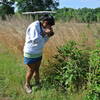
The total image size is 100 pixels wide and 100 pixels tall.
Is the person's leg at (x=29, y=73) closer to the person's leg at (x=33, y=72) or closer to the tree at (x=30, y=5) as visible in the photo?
the person's leg at (x=33, y=72)

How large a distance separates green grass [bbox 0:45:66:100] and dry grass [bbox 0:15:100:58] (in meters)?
0.68

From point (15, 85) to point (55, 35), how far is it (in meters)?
1.80

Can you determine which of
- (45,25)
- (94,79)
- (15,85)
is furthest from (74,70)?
(15,85)

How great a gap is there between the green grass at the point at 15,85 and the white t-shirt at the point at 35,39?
0.82 m

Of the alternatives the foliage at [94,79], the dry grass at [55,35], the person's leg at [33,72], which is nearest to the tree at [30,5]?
the dry grass at [55,35]

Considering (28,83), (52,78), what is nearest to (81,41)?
(52,78)

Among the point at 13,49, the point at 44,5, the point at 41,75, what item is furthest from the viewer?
the point at 44,5

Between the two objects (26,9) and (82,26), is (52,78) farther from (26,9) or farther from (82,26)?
→ (26,9)

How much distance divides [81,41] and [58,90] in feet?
4.43

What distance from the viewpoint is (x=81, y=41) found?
608 cm

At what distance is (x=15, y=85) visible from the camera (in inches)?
220

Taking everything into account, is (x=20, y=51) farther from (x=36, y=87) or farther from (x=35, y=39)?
(x=35, y=39)

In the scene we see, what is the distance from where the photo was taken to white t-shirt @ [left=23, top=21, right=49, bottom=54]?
5.04m

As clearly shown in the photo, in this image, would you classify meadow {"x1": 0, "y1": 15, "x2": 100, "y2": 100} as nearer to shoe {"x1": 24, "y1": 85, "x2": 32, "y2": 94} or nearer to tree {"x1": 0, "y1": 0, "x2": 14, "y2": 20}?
shoe {"x1": 24, "y1": 85, "x2": 32, "y2": 94}
